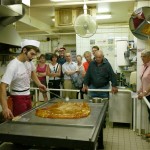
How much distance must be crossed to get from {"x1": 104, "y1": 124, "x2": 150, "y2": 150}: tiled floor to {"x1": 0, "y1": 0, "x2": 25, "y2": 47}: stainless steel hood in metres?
2.51

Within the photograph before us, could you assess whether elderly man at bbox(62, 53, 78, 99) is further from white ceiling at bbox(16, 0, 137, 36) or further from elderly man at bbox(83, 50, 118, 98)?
elderly man at bbox(83, 50, 118, 98)

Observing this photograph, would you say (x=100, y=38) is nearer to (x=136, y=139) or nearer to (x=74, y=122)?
(x=136, y=139)

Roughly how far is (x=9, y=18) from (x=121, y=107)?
267cm

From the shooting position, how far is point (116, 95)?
436cm

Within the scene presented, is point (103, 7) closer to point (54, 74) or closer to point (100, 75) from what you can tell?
point (54, 74)

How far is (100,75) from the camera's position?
13.5 ft

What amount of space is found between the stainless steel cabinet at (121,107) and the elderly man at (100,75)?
Result: 294 millimetres

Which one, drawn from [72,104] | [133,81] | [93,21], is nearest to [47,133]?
[72,104]

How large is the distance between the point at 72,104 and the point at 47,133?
1.10 meters

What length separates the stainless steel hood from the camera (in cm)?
288

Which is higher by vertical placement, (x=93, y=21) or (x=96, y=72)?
(x=93, y=21)

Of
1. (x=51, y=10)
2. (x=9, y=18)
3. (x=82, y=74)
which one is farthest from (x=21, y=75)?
(x=51, y=10)

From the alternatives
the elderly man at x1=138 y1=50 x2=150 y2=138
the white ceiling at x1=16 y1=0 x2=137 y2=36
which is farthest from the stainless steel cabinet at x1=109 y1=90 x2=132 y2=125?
→ the white ceiling at x1=16 y1=0 x2=137 y2=36

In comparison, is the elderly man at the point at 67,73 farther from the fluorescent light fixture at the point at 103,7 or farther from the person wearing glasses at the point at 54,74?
the fluorescent light fixture at the point at 103,7
